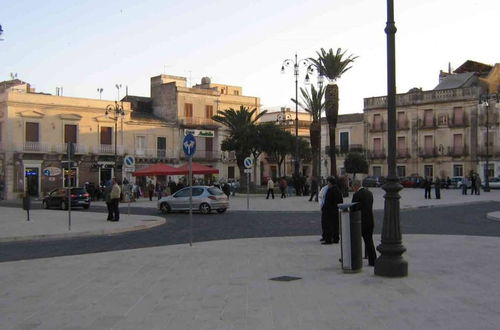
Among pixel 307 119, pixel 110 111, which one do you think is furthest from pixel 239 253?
pixel 307 119

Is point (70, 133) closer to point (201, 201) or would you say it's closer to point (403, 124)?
point (201, 201)

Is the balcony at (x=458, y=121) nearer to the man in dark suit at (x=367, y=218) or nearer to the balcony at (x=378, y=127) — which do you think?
the balcony at (x=378, y=127)

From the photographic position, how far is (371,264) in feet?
32.8

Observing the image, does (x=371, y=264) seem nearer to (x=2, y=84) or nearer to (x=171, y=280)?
(x=171, y=280)

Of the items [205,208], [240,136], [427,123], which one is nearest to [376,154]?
[427,123]

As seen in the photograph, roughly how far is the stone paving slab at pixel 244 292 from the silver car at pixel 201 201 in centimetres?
1470

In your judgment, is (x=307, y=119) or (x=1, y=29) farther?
(x=307, y=119)

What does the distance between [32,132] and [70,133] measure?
3.62 meters

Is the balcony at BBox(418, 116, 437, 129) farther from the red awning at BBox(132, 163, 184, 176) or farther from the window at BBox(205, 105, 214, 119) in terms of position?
the red awning at BBox(132, 163, 184, 176)

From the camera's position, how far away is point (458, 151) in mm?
63250

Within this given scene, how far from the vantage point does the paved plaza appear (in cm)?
633

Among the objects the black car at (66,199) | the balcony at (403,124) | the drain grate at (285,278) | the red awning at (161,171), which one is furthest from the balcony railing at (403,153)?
the drain grate at (285,278)

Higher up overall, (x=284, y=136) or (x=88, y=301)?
(x=284, y=136)

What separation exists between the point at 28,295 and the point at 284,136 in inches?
1810
